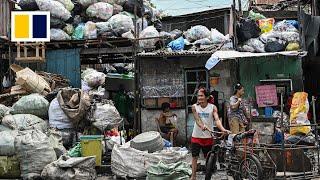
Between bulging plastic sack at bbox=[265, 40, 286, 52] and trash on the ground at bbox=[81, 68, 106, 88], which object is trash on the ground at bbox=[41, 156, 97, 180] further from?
bulging plastic sack at bbox=[265, 40, 286, 52]

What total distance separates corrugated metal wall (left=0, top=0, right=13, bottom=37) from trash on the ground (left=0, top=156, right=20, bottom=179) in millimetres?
6123

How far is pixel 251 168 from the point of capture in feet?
23.8

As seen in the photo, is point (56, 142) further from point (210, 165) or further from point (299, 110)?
point (299, 110)

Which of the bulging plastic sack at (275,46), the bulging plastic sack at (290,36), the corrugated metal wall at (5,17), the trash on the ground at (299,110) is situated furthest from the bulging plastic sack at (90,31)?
the trash on the ground at (299,110)

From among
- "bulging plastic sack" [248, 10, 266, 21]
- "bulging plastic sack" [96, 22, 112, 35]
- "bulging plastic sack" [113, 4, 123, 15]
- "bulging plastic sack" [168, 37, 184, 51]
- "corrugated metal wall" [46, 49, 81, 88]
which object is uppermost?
"bulging plastic sack" [113, 4, 123, 15]

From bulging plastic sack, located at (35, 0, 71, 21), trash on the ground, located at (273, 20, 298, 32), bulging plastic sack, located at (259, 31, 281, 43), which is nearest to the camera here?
bulging plastic sack, located at (259, 31, 281, 43)

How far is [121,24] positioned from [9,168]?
6977 mm

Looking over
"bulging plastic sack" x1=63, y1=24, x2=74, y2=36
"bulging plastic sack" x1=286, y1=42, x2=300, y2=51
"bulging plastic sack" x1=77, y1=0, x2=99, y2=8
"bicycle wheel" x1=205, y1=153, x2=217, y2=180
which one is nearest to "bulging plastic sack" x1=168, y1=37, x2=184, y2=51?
"bulging plastic sack" x1=286, y1=42, x2=300, y2=51

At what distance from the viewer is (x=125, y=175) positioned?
9.07 m

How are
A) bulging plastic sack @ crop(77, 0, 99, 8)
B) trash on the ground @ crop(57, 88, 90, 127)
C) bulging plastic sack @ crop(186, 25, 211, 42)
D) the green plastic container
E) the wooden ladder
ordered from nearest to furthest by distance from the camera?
the green plastic container → trash on the ground @ crop(57, 88, 90, 127) → the wooden ladder → bulging plastic sack @ crop(186, 25, 211, 42) → bulging plastic sack @ crop(77, 0, 99, 8)

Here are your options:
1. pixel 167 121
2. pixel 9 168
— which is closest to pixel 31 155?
pixel 9 168

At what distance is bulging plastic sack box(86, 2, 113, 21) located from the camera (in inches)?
628

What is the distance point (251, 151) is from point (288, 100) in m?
6.26

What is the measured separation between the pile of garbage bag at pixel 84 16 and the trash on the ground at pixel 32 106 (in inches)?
127
